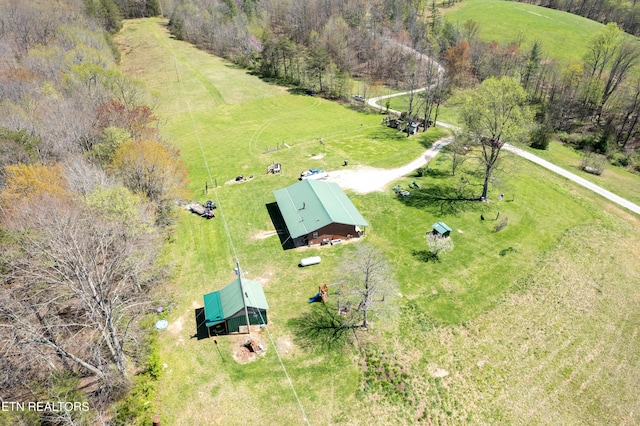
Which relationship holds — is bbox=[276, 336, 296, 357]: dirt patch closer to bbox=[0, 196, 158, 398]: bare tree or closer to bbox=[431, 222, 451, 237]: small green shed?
bbox=[0, 196, 158, 398]: bare tree

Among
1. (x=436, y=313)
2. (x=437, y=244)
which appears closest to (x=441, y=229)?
(x=437, y=244)

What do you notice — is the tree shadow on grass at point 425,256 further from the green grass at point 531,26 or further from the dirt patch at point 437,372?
the green grass at point 531,26

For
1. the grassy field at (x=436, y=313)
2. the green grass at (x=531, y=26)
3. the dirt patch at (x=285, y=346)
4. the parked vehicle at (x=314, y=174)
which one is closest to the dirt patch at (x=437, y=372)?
the grassy field at (x=436, y=313)

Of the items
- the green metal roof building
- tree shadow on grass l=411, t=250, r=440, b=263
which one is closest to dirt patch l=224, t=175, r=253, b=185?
the green metal roof building

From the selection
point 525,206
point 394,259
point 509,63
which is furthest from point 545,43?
point 394,259

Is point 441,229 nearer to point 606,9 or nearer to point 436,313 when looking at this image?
point 436,313

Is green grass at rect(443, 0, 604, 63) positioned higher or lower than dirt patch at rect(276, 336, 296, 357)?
higher
